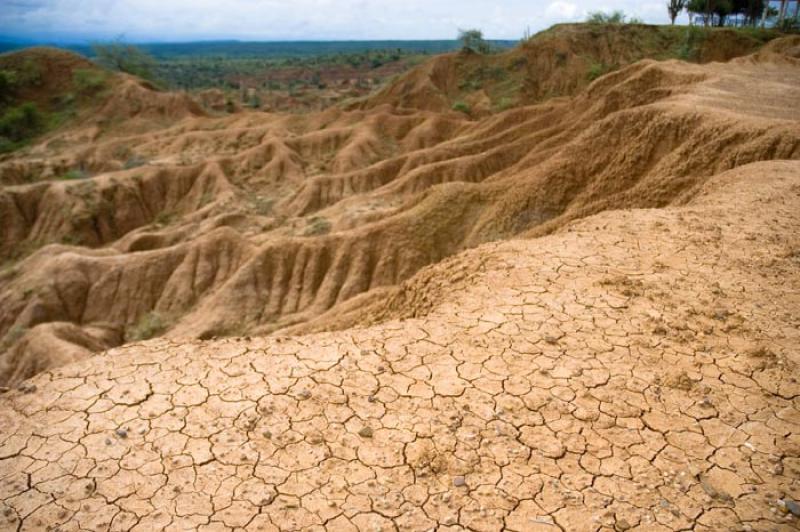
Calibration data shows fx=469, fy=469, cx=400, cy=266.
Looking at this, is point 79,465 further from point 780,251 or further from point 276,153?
point 276,153

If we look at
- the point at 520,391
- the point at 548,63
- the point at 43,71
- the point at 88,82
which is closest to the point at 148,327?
the point at 520,391

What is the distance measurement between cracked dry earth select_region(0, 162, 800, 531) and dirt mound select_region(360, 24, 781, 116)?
37.6 metres

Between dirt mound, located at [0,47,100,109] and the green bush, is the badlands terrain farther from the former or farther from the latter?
dirt mound, located at [0,47,100,109]

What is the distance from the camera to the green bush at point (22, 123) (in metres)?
38.3

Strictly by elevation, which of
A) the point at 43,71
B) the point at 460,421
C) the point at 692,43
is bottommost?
the point at 460,421

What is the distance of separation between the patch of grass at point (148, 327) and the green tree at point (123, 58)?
46574 mm

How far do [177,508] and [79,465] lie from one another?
1.02m

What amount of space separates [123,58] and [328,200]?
43.8 meters

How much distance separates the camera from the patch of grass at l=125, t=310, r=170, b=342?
58.1 ft

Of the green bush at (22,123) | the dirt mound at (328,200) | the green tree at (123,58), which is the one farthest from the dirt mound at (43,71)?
→ the dirt mound at (328,200)

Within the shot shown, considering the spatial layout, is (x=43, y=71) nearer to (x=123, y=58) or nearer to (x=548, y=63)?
(x=123, y=58)

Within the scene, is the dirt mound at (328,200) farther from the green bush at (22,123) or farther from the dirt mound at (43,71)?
the dirt mound at (43,71)

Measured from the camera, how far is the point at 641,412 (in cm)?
404

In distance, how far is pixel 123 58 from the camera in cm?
5497
